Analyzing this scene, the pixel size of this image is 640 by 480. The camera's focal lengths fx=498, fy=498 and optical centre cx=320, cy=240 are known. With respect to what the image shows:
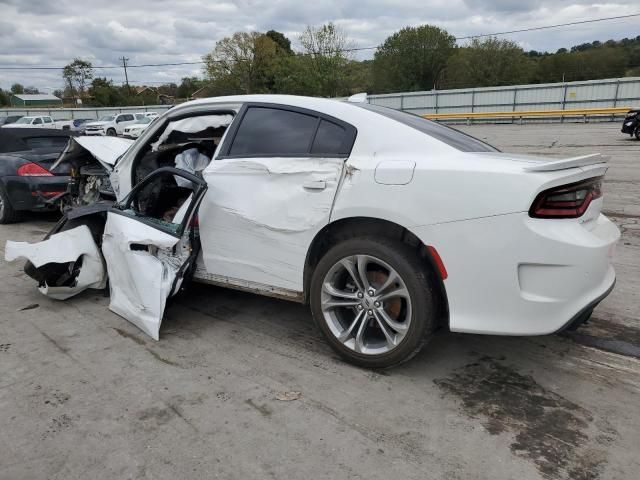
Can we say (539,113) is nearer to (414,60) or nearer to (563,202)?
(563,202)

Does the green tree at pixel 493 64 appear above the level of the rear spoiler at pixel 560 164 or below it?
above

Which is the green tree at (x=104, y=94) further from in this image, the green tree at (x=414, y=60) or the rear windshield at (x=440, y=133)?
the rear windshield at (x=440, y=133)

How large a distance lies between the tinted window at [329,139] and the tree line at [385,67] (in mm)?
53259

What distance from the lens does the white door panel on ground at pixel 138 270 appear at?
144 inches

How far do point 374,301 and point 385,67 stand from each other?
7076 centimetres

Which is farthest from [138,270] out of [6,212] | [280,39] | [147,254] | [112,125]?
[280,39]

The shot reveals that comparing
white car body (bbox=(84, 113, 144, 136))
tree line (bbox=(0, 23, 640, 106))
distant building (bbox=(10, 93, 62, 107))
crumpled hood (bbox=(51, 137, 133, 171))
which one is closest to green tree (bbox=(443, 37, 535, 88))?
tree line (bbox=(0, 23, 640, 106))

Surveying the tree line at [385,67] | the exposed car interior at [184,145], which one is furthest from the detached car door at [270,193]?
the tree line at [385,67]

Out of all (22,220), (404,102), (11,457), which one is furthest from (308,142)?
(404,102)

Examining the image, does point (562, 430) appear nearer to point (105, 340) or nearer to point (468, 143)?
point (468, 143)

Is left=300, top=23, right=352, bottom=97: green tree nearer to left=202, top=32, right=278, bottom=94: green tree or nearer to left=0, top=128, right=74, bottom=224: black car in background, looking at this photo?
left=202, top=32, right=278, bottom=94: green tree

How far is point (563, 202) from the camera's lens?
8.56 ft

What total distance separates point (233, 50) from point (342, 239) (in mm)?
70928

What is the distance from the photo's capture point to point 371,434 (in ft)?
8.36
